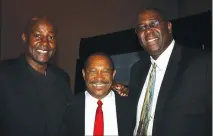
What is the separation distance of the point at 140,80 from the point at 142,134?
480mm

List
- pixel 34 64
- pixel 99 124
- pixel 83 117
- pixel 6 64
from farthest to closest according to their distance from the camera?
1. pixel 34 64
2. pixel 6 64
3. pixel 83 117
4. pixel 99 124

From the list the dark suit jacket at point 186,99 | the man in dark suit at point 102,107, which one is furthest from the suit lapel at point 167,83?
the man in dark suit at point 102,107

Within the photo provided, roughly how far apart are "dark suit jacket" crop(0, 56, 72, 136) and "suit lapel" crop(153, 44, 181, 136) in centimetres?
71

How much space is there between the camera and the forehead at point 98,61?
219 cm

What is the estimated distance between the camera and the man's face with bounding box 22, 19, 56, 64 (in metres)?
2.29

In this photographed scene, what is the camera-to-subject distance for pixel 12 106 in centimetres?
210

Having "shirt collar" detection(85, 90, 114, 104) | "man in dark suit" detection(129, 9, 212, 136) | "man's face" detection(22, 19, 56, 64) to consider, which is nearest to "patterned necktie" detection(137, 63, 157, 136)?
"man in dark suit" detection(129, 9, 212, 136)

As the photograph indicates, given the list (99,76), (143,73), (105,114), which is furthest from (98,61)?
(143,73)

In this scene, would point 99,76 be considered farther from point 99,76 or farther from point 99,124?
point 99,124

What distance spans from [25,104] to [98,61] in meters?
0.60

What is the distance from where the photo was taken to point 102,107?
2111 mm

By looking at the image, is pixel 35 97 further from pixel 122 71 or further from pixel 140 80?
pixel 122 71

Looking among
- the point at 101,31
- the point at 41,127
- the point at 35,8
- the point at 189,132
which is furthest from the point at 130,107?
the point at 101,31

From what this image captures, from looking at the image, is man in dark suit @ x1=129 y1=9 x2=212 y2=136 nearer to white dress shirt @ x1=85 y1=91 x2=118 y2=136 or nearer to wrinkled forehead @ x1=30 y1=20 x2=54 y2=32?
white dress shirt @ x1=85 y1=91 x2=118 y2=136
